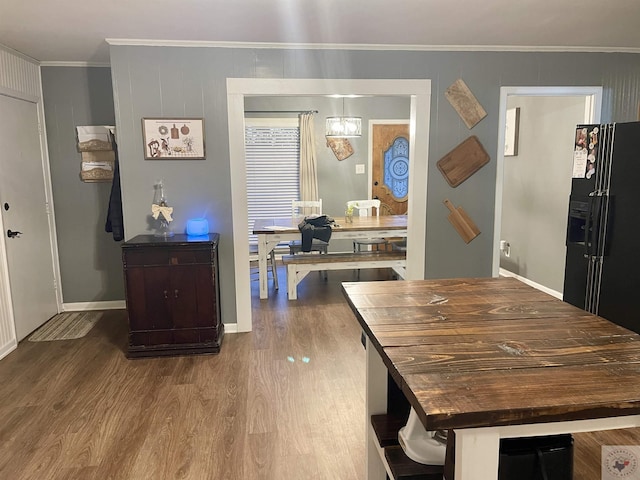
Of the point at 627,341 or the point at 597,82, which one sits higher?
the point at 597,82

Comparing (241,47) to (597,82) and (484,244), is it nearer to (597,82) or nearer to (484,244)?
(484,244)

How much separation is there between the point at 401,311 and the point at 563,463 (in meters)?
0.64

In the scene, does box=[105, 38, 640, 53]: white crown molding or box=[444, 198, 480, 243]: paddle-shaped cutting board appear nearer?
box=[105, 38, 640, 53]: white crown molding

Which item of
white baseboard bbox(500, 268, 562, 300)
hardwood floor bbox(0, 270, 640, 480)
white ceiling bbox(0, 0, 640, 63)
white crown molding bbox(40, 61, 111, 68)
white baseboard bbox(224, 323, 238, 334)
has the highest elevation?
white crown molding bbox(40, 61, 111, 68)

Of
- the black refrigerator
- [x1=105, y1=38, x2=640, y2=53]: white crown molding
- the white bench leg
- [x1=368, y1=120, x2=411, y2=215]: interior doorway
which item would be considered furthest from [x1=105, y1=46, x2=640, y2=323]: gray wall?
[x1=368, y1=120, x2=411, y2=215]: interior doorway

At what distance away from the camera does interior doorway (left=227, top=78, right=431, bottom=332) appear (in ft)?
11.8

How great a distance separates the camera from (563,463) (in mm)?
1313

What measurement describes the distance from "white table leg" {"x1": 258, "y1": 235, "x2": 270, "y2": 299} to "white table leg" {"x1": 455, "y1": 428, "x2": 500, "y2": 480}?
380 cm

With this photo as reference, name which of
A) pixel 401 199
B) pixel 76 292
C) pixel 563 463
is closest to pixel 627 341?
pixel 563 463

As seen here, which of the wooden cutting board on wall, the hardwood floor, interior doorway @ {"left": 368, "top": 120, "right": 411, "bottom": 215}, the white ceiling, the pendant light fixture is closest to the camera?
the hardwood floor

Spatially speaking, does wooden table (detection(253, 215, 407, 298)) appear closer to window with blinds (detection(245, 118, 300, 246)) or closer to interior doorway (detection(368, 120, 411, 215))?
window with blinds (detection(245, 118, 300, 246))

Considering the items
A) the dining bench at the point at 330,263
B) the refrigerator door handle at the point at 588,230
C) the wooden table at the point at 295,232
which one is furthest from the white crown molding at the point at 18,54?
the refrigerator door handle at the point at 588,230

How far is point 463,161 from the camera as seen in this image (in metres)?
3.84

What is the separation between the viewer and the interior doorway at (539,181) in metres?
3.91
